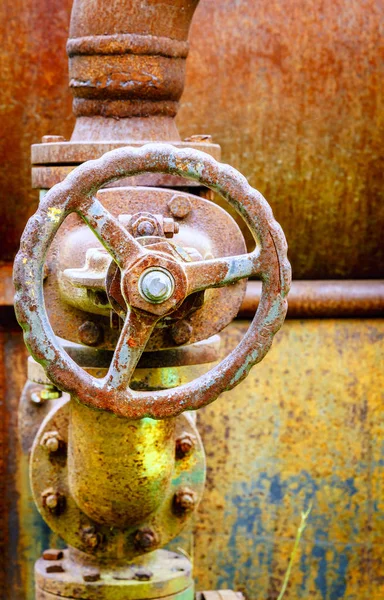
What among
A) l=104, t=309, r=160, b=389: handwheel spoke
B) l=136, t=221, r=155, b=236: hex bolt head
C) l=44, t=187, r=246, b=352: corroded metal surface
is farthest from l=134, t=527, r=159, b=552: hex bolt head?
l=136, t=221, r=155, b=236: hex bolt head

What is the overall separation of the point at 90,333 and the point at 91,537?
0.46 meters

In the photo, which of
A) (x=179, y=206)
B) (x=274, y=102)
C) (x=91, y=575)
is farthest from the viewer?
(x=274, y=102)

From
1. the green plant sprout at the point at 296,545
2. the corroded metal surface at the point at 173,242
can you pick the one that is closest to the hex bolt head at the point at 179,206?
the corroded metal surface at the point at 173,242

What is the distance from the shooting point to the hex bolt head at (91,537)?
1.71m

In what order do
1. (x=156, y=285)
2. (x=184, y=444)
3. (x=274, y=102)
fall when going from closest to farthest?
1. (x=156, y=285)
2. (x=184, y=444)
3. (x=274, y=102)

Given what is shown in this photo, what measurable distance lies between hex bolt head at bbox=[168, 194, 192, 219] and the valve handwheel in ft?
0.54

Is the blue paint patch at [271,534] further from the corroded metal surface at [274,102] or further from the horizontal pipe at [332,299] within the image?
the corroded metal surface at [274,102]

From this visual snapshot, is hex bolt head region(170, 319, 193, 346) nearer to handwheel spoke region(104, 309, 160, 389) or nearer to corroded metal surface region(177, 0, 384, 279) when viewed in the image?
handwheel spoke region(104, 309, 160, 389)

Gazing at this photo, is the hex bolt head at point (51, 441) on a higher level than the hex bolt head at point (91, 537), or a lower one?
higher

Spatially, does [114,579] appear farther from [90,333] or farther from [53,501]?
[90,333]

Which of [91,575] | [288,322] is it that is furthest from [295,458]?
[91,575]

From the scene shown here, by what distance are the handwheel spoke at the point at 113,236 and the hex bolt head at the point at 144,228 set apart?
83mm

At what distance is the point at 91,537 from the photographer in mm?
1709

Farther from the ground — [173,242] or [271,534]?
[173,242]
